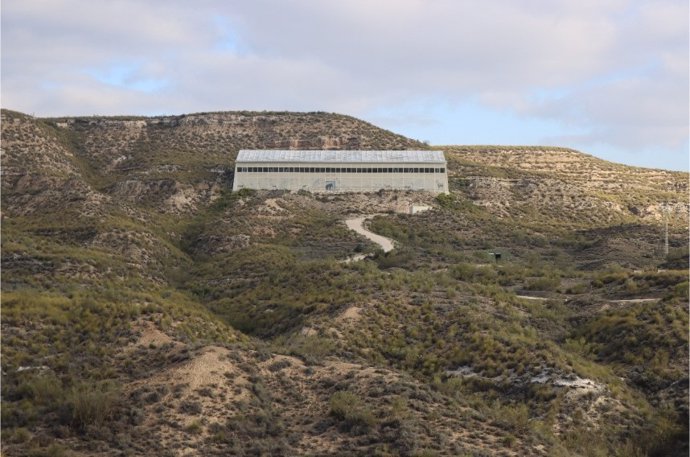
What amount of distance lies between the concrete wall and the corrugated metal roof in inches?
33.7

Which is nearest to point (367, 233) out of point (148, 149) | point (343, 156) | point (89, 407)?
point (343, 156)

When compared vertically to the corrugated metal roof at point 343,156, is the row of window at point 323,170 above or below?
below

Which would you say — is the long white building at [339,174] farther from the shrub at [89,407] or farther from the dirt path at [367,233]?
the shrub at [89,407]

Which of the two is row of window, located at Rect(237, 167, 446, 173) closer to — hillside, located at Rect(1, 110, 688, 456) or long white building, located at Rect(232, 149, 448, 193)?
long white building, located at Rect(232, 149, 448, 193)

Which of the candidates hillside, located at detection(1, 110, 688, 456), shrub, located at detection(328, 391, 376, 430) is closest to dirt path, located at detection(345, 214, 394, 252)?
hillside, located at detection(1, 110, 688, 456)

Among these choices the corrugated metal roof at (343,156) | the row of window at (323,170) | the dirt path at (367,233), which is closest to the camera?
the dirt path at (367,233)

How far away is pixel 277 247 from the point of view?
77.4m

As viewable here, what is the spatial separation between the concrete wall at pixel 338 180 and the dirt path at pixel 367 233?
8.18 m

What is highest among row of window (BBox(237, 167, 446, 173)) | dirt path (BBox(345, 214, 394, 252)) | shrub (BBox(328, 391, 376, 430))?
row of window (BBox(237, 167, 446, 173))

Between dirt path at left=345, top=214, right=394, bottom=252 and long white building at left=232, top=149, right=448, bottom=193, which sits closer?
dirt path at left=345, top=214, right=394, bottom=252

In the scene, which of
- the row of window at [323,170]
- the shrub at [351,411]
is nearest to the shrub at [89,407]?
the shrub at [351,411]

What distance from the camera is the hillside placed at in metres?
29.6

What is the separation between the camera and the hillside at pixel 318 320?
97.2ft

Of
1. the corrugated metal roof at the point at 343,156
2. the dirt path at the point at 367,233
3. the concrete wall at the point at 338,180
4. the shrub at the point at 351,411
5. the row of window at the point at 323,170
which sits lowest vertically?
the shrub at the point at 351,411
